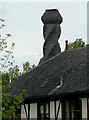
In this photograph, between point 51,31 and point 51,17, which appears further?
point 51,17

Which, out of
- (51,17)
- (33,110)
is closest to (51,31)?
(51,17)

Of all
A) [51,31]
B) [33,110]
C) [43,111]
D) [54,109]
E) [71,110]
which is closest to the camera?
[71,110]

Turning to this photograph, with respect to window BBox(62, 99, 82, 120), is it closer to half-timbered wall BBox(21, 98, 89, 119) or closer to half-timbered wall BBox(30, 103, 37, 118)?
half-timbered wall BBox(21, 98, 89, 119)

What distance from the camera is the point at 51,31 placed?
1676 inches

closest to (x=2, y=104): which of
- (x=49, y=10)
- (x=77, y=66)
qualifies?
(x=77, y=66)

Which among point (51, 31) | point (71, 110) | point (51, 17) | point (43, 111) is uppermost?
point (51, 17)

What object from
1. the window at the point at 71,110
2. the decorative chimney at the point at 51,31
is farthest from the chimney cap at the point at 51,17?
the window at the point at 71,110

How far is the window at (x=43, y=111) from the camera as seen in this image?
3064 cm

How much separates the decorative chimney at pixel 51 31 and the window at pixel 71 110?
14.1 meters

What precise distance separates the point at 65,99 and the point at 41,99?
9.39ft

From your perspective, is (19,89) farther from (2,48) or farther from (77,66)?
(2,48)

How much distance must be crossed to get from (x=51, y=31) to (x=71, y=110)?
15.3 meters

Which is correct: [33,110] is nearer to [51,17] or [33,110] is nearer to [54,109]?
[54,109]

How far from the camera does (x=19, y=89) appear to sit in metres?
35.0
